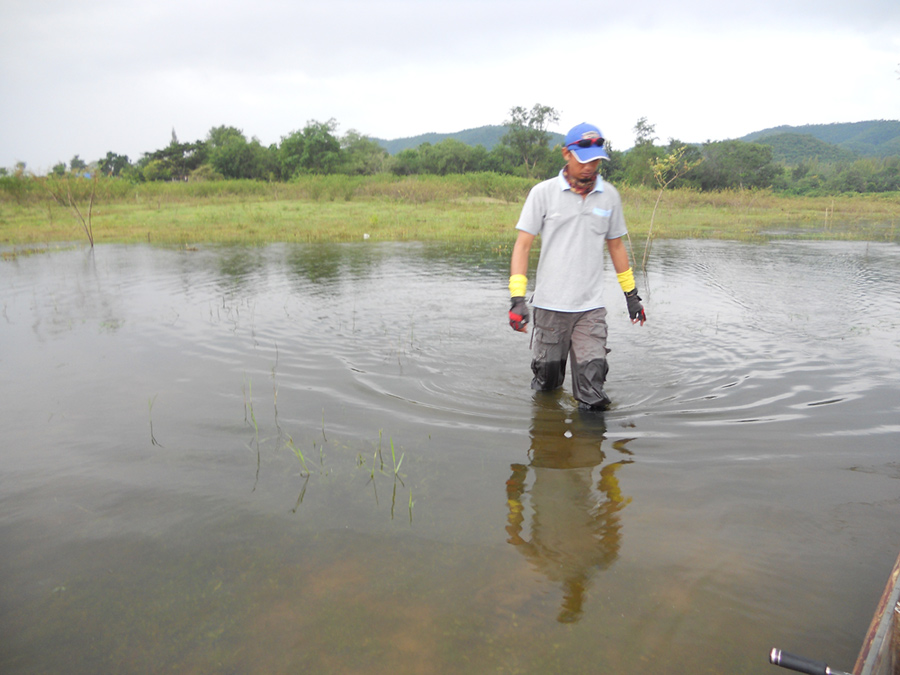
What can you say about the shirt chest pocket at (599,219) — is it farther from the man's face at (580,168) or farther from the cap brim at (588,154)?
the cap brim at (588,154)

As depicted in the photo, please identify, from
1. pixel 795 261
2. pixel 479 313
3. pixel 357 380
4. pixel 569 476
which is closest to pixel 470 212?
pixel 795 261

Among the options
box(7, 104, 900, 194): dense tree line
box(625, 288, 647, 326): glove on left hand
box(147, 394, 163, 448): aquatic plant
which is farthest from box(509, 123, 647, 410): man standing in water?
box(7, 104, 900, 194): dense tree line

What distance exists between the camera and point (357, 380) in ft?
16.7

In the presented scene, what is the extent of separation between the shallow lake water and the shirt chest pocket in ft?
4.46

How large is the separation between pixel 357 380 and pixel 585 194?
2.51 meters

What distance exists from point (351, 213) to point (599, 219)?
2145cm

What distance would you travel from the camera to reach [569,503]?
307 cm

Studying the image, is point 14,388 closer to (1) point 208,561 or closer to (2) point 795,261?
(1) point 208,561

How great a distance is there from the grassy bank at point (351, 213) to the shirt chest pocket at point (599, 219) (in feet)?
46.2

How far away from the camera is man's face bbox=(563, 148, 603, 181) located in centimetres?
372

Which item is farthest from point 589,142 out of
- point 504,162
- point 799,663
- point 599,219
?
point 504,162

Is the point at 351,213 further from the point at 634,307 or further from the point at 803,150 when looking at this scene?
the point at 803,150

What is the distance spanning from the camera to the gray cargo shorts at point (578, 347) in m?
4.06

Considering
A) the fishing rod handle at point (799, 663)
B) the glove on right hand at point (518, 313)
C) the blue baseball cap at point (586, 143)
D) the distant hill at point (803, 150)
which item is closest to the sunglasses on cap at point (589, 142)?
the blue baseball cap at point (586, 143)
